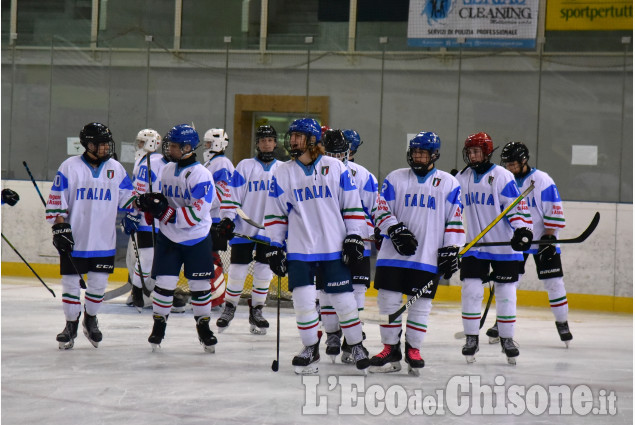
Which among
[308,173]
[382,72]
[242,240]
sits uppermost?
[382,72]

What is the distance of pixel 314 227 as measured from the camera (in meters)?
4.56

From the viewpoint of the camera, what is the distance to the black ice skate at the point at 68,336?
5.25m

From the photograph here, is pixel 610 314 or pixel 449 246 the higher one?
pixel 449 246

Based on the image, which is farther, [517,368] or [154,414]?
[517,368]

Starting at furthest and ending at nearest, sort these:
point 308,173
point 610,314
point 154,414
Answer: point 610,314
point 308,173
point 154,414

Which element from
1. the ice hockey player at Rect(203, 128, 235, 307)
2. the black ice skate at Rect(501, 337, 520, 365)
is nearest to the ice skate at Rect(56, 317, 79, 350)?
the ice hockey player at Rect(203, 128, 235, 307)

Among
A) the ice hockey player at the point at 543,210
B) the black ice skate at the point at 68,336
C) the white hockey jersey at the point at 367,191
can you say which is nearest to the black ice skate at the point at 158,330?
the black ice skate at the point at 68,336

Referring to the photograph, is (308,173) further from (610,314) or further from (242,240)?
(610,314)

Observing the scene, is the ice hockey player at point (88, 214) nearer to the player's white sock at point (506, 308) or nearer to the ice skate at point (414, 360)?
the ice skate at point (414, 360)

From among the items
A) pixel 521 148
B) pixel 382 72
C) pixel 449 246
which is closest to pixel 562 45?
pixel 382 72

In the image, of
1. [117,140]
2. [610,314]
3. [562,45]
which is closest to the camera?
[610,314]

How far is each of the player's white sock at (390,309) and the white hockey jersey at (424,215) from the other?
15cm

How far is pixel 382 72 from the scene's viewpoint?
9422 mm

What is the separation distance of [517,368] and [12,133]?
6.84m
